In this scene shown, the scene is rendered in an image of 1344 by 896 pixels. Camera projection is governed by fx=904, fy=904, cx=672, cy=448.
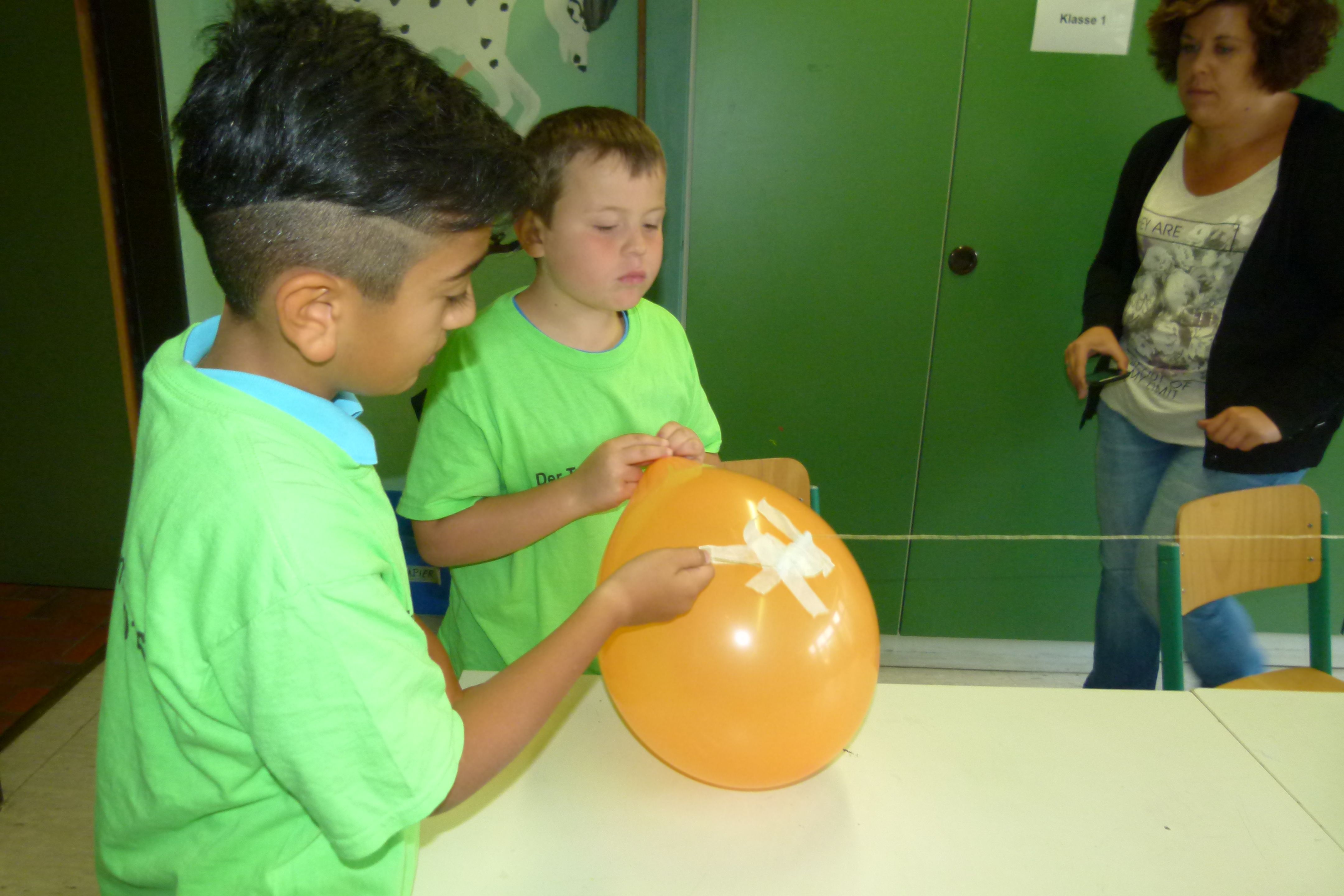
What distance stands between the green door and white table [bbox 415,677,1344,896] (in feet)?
4.73

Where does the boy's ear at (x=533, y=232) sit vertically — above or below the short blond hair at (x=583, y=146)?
below

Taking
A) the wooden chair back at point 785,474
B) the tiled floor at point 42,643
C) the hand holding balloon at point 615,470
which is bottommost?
the tiled floor at point 42,643

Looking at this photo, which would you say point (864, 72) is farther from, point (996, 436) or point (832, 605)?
point (832, 605)

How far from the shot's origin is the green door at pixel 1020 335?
2203 mm

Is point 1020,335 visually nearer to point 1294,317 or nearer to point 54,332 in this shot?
point 1294,317

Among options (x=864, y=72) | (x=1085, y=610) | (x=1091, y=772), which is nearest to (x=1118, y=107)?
(x=864, y=72)

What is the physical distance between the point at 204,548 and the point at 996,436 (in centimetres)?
222

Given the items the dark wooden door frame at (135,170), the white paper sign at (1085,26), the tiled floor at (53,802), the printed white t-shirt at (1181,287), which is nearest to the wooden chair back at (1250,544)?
the printed white t-shirt at (1181,287)

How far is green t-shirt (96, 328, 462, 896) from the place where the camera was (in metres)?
0.59

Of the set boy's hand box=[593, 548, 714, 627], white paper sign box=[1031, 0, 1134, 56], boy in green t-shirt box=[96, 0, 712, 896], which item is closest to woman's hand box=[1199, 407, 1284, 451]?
white paper sign box=[1031, 0, 1134, 56]

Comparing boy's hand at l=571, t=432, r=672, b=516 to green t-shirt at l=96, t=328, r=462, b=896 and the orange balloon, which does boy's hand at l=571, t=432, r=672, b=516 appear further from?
green t-shirt at l=96, t=328, r=462, b=896

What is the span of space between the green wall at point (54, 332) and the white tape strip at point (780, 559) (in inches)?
88.3

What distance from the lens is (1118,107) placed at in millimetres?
2207

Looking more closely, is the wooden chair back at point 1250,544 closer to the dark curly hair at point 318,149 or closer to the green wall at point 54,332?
the dark curly hair at point 318,149
